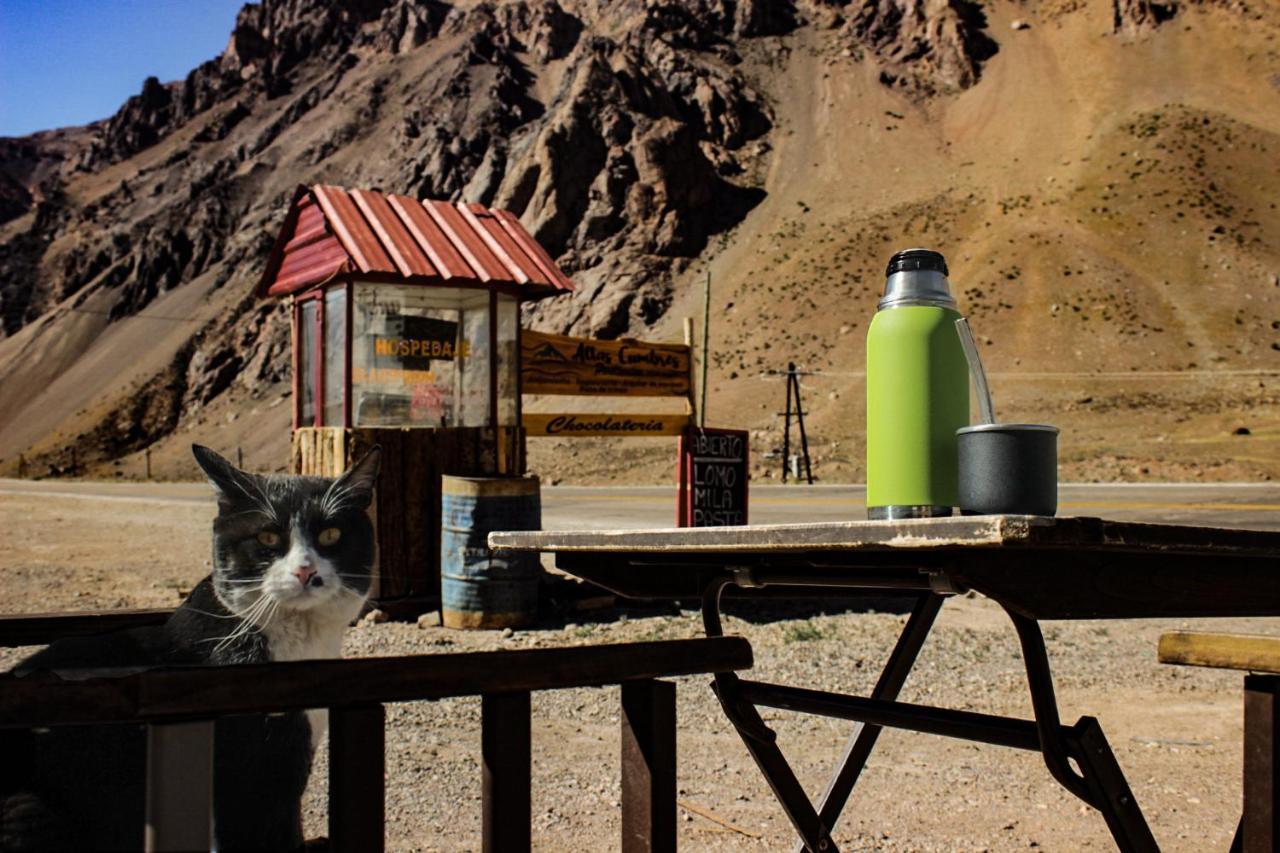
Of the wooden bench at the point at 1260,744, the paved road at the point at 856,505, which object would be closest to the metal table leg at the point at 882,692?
the wooden bench at the point at 1260,744

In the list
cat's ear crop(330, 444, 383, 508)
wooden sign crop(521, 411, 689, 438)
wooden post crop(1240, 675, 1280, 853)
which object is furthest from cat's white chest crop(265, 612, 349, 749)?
wooden sign crop(521, 411, 689, 438)

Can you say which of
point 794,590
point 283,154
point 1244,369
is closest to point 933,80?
point 1244,369

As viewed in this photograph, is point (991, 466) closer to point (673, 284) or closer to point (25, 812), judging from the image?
point (25, 812)

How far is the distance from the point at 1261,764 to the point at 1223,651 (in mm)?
353

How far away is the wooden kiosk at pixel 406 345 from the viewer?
24.5 ft

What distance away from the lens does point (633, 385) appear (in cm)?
935

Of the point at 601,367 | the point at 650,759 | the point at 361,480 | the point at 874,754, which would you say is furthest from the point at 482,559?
the point at 650,759

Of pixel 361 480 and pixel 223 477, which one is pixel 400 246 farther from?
pixel 223 477

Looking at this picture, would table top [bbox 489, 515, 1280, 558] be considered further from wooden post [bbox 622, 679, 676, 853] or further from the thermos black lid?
the thermos black lid

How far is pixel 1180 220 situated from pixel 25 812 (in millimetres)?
54541

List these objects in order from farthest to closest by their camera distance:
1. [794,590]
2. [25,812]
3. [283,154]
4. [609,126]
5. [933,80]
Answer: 1. [283,154]
2. [933,80]
3. [609,126]
4. [794,590]
5. [25,812]

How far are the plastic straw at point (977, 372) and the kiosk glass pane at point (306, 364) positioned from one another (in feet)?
21.7

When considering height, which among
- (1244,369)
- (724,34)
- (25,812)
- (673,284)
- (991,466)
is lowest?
(25,812)

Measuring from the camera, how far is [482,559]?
743 cm
